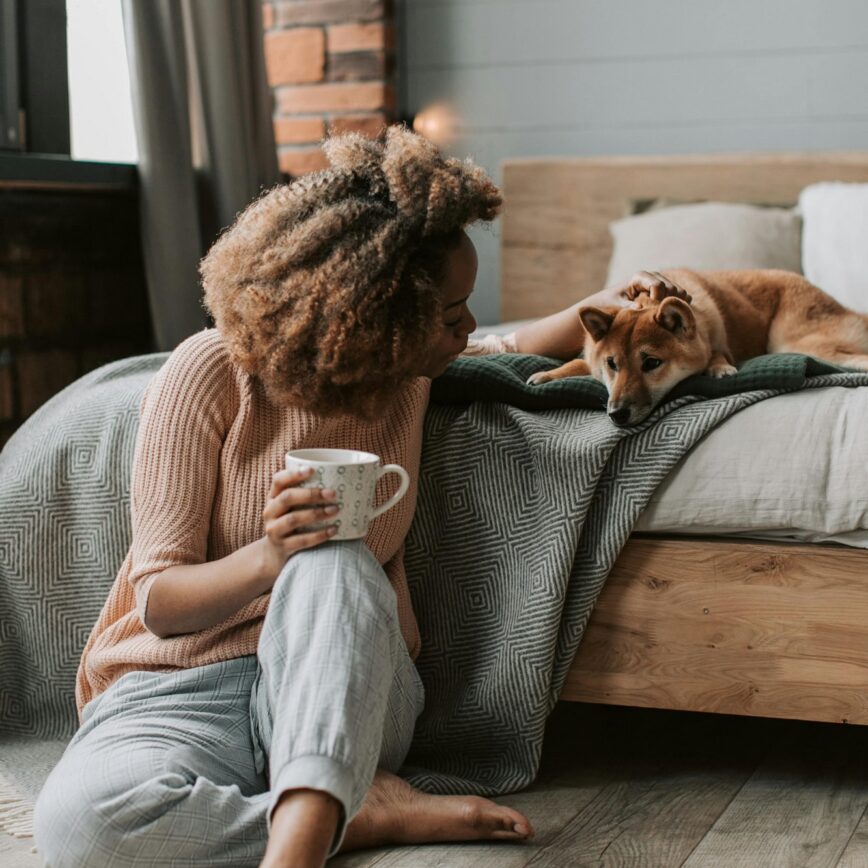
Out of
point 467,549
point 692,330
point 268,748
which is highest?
point 692,330

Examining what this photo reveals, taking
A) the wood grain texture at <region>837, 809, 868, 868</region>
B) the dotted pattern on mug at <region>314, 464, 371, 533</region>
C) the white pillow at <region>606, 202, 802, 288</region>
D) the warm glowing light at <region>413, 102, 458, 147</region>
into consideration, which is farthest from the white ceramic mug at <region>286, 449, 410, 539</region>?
the warm glowing light at <region>413, 102, 458, 147</region>

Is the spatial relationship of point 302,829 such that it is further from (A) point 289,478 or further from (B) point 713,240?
(B) point 713,240

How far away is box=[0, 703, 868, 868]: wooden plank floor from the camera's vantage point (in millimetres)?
1317

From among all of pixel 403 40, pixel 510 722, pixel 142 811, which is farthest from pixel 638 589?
pixel 403 40

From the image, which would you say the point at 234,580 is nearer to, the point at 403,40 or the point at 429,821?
the point at 429,821

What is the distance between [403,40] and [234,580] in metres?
2.61

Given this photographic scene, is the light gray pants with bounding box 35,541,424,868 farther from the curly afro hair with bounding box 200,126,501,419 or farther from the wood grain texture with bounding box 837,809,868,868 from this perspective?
the wood grain texture with bounding box 837,809,868,868

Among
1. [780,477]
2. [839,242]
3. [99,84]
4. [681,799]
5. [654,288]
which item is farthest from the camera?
[99,84]

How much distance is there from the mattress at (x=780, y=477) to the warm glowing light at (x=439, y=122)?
7.23ft

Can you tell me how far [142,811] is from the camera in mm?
1104

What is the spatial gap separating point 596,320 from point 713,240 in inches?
49.8

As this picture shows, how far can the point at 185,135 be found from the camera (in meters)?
2.73

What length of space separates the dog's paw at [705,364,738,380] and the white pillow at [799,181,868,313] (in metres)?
1.13

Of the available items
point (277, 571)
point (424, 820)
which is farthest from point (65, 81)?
point (424, 820)
